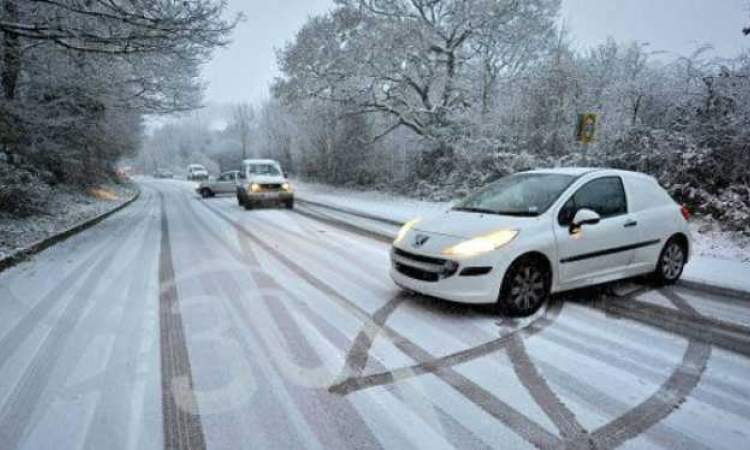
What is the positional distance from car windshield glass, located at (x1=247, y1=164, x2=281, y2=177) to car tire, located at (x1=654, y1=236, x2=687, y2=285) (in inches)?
598

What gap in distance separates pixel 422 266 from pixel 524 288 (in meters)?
1.12

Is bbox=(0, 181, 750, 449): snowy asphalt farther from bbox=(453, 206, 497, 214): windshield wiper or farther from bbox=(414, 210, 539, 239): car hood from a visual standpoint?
bbox=(453, 206, 497, 214): windshield wiper

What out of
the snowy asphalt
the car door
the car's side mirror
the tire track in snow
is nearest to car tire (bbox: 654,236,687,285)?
the snowy asphalt

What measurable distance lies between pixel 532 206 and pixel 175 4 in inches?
321

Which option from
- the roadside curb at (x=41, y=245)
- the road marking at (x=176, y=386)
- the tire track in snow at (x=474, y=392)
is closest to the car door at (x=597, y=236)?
the tire track in snow at (x=474, y=392)

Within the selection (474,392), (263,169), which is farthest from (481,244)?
(263,169)

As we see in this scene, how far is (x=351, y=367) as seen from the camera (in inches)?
155

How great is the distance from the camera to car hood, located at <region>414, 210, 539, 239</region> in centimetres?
517

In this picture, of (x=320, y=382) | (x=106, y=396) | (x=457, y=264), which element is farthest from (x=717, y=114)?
(x=106, y=396)

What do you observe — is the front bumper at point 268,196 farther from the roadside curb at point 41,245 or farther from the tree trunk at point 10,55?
the tree trunk at point 10,55

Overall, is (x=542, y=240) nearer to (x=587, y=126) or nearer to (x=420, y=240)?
(x=420, y=240)

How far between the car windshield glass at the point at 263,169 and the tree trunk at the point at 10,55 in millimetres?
8063

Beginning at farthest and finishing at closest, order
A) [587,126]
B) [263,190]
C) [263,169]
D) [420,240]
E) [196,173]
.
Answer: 1. [196,173]
2. [263,169]
3. [263,190]
4. [587,126]
5. [420,240]

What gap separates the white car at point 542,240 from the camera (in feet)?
16.4
